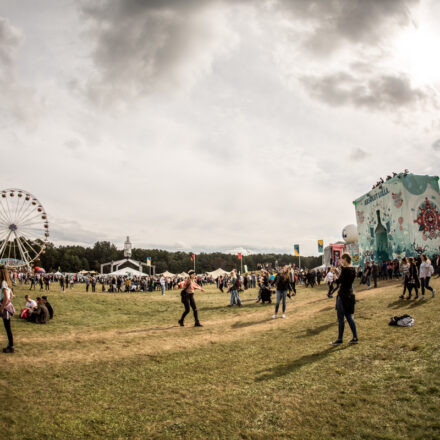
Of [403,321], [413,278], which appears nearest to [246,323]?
[403,321]

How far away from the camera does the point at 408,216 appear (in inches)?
1069

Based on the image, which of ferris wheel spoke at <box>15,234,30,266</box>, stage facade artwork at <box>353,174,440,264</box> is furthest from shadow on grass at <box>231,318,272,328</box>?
ferris wheel spoke at <box>15,234,30,266</box>

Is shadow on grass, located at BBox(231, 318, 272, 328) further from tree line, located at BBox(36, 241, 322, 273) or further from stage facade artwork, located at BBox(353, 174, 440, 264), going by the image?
tree line, located at BBox(36, 241, 322, 273)

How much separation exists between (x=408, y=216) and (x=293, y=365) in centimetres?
2616

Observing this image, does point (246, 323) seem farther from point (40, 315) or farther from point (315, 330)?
point (40, 315)

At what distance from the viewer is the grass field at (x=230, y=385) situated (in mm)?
4070

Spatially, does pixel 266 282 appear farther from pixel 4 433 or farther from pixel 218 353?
pixel 4 433

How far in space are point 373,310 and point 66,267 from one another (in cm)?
11397

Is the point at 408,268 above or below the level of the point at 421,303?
above

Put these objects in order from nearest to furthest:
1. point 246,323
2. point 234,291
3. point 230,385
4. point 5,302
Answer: point 230,385 → point 5,302 → point 246,323 → point 234,291

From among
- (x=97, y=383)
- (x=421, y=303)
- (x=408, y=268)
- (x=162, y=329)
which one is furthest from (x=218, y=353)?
(x=408, y=268)

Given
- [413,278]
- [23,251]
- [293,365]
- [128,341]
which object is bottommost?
[128,341]

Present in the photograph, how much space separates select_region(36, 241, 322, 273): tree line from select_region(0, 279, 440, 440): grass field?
3850 inches

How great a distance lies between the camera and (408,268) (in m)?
13.5
